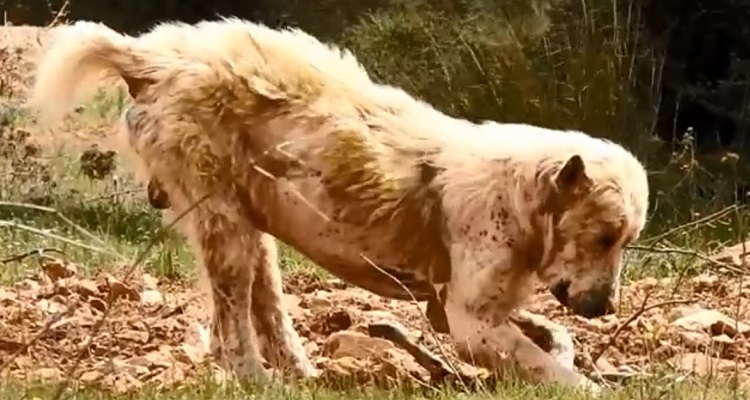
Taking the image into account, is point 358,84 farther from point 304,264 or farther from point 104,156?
point 104,156

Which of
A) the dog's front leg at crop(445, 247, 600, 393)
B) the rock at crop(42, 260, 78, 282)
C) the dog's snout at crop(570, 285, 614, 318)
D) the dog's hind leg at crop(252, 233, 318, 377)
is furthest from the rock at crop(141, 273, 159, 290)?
the dog's snout at crop(570, 285, 614, 318)

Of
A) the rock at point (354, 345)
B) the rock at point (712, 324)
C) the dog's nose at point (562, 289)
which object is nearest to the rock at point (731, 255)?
the rock at point (712, 324)

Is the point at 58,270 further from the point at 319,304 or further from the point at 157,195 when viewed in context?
the point at 157,195

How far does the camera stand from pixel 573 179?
5.71m

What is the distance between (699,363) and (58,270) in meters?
3.46

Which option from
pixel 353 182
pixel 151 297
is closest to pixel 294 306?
pixel 151 297

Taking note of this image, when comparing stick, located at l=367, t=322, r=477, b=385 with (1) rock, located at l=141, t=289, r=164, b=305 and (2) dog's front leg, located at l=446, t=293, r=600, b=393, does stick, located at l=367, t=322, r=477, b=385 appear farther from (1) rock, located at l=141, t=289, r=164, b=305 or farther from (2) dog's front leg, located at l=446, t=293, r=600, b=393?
(1) rock, located at l=141, t=289, r=164, b=305

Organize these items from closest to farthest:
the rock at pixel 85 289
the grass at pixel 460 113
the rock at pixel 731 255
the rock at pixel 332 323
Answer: the rock at pixel 332 323 < the rock at pixel 85 289 < the rock at pixel 731 255 < the grass at pixel 460 113

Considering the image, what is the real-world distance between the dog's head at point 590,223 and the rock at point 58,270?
2.99 m

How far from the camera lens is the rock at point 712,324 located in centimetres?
670

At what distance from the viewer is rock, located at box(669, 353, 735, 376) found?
5.55m

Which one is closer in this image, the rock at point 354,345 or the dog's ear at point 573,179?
the dog's ear at point 573,179

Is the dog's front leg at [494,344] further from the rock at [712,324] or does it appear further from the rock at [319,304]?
the rock at [319,304]

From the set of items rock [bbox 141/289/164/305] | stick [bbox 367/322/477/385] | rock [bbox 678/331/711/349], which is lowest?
rock [bbox 141/289/164/305]
